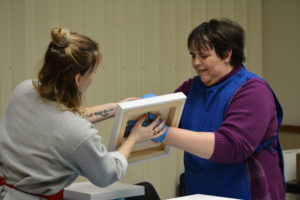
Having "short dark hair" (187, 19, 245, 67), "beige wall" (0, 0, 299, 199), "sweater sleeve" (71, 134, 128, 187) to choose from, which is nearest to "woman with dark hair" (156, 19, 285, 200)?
"short dark hair" (187, 19, 245, 67)

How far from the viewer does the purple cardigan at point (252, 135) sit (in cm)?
173

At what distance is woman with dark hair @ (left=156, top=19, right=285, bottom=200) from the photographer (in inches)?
68.3

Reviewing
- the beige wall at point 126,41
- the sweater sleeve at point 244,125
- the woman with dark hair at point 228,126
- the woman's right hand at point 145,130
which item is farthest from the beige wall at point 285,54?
the woman's right hand at point 145,130

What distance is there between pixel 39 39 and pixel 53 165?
1404mm

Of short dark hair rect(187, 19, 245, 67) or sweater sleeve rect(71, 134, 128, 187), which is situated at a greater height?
short dark hair rect(187, 19, 245, 67)

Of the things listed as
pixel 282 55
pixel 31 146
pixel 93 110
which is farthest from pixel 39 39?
pixel 282 55

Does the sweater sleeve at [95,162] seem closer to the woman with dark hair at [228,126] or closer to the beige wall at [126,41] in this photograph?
the woman with dark hair at [228,126]

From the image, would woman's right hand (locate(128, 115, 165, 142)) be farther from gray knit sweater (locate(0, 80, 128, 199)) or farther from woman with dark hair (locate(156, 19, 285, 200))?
gray knit sweater (locate(0, 80, 128, 199))

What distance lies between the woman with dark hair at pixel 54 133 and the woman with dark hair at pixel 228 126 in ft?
1.40

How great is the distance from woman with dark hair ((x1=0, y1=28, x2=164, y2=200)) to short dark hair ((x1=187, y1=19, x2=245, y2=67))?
588mm

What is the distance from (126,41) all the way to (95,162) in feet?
5.75

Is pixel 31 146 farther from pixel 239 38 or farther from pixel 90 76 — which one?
pixel 239 38

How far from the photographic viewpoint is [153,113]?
172cm

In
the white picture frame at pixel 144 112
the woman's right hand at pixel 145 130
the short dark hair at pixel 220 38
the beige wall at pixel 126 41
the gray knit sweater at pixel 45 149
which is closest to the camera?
the gray knit sweater at pixel 45 149
